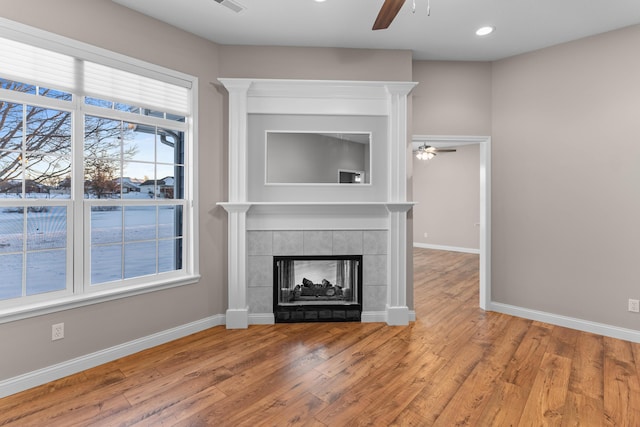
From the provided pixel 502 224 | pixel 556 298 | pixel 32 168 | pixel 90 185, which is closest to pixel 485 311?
pixel 556 298

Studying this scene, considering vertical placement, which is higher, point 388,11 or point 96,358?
point 388,11

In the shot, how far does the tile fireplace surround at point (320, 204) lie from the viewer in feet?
10.7

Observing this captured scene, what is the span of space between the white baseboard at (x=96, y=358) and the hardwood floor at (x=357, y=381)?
0.06 meters

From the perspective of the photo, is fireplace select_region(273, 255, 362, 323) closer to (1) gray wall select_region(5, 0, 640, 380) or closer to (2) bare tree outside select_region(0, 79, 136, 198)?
(1) gray wall select_region(5, 0, 640, 380)

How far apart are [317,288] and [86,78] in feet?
9.57

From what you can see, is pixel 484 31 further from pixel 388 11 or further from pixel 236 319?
pixel 236 319

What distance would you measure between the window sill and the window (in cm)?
1

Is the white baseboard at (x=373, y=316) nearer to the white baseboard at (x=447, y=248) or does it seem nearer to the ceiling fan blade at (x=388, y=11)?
the ceiling fan blade at (x=388, y=11)

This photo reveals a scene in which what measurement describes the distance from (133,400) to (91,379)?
1.76ft

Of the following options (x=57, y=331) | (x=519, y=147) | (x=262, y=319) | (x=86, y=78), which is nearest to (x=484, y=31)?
(x=519, y=147)

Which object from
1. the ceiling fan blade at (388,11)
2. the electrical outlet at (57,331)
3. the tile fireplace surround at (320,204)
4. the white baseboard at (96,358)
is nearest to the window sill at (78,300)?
the electrical outlet at (57,331)

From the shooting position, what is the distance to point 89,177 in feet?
8.40

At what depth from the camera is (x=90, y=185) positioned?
8.41ft

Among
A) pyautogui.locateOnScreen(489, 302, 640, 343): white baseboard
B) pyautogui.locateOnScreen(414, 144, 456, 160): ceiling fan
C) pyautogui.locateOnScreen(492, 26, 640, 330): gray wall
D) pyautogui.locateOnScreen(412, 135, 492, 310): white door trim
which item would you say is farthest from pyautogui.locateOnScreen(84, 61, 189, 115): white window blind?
pyautogui.locateOnScreen(414, 144, 456, 160): ceiling fan
